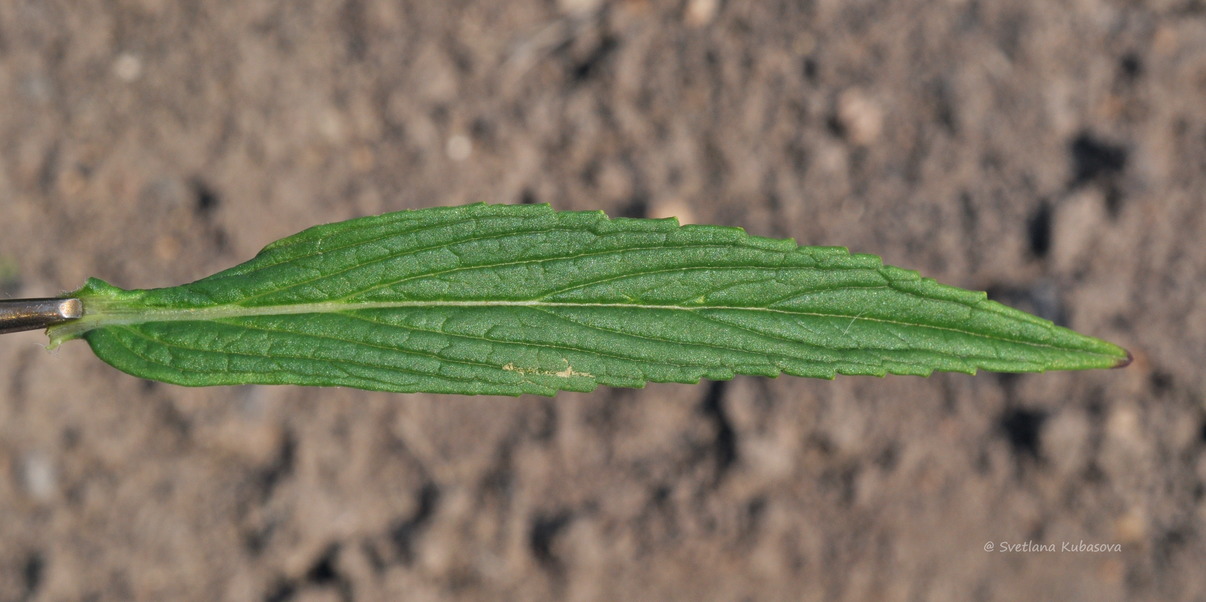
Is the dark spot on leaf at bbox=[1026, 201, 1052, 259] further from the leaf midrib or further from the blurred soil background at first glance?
the leaf midrib

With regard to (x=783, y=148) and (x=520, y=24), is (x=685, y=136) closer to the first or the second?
(x=783, y=148)

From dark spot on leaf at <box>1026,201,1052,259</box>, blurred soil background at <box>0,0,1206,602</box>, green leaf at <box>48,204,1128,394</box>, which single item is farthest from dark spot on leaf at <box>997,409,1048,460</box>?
green leaf at <box>48,204,1128,394</box>

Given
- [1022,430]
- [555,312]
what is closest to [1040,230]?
[1022,430]

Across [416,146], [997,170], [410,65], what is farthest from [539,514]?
[997,170]

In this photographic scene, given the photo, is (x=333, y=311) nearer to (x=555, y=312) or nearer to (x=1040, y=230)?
(x=555, y=312)

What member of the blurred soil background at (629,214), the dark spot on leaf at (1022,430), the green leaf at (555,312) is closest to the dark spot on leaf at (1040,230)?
the blurred soil background at (629,214)
